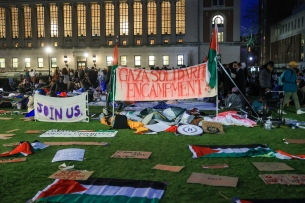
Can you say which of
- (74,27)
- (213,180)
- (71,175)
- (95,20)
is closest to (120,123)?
(71,175)

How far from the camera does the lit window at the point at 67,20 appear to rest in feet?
197

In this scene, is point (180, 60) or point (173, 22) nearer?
point (173, 22)

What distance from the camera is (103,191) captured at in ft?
17.6

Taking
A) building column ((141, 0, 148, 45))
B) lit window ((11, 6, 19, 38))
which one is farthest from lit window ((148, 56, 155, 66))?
lit window ((11, 6, 19, 38))

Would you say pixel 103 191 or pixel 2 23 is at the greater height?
pixel 2 23

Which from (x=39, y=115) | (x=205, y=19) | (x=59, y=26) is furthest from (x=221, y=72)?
(x=59, y=26)

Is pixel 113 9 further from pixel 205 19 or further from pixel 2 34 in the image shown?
pixel 2 34

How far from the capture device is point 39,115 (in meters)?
12.5

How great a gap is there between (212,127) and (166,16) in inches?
1973

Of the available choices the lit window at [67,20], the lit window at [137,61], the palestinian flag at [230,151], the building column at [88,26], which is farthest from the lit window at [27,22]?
the palestinian flag at [230,151]

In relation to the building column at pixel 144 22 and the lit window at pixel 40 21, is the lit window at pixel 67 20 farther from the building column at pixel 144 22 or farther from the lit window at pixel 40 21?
the building column at pixel 144 22

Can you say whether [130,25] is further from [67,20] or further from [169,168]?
[169,168]

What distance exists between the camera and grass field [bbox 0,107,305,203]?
532 cm

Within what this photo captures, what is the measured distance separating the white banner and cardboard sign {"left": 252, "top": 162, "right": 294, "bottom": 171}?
6976 millimetres
